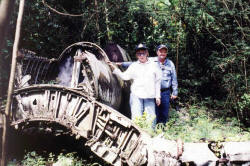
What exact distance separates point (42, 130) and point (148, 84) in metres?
3.33

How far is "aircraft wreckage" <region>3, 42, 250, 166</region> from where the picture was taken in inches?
218

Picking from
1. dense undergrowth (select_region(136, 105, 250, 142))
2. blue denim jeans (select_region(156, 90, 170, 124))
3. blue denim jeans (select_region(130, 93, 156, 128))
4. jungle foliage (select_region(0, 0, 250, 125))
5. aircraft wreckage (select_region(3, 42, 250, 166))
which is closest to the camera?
aircraft wreckage (select_region(3, 42, 250, 166))

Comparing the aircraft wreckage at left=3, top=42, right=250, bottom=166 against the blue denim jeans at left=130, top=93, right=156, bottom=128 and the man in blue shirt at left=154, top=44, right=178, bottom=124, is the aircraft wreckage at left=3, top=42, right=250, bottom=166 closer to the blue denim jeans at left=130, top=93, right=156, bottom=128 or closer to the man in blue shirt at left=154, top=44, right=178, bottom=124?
the blue denim jeans at left=130, top=93, right=156, bottom=128

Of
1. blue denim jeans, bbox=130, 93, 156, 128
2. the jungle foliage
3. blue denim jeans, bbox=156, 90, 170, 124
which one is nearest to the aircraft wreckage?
blue denim jeans, bbox=130, 93, 156, 128

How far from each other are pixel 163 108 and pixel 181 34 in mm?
5615

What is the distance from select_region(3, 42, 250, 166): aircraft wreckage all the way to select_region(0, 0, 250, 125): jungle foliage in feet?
10.5

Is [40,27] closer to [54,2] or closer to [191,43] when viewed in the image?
[54,2]

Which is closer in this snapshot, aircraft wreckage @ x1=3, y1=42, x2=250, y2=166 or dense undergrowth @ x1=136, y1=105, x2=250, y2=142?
aircraft wreckage @ x1=3, y1=42, x2=250, y2=166

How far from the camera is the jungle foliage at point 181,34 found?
10375 mm

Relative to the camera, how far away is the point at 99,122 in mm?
6609

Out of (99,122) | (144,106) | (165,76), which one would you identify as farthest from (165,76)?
(99,122)

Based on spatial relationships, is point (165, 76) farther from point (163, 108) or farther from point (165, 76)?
point (163, 108)

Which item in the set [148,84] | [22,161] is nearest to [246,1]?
[148,84]

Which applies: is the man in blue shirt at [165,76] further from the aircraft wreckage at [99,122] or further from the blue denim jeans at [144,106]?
the aircraft wreckage at [99,122]
